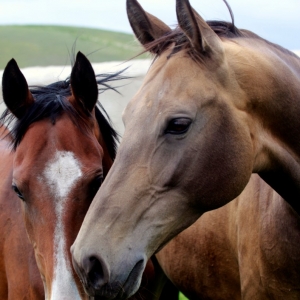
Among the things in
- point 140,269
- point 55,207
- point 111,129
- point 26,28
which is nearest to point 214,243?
point 111,129

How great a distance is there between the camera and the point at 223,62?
8.54ft

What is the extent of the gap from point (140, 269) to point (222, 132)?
26.8 inches

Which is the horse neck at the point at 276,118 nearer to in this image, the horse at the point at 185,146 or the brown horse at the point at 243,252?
the horse at the point at 185,146

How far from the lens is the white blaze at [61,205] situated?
2820 millimetres

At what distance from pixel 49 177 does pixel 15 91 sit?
2.21 feet

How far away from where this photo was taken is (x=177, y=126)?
8.20ft

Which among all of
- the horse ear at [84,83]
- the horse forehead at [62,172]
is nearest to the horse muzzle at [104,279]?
the horse forehead at [62,172]

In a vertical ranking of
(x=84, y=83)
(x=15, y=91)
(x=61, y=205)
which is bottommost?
(x=61, y=205)

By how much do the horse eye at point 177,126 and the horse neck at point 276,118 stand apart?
1.05 feet

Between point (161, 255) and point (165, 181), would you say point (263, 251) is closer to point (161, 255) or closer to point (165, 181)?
point (165, 181)

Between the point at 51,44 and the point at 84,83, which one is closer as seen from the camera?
the point at 84,83

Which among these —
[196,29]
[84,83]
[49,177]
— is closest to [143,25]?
[196,29]

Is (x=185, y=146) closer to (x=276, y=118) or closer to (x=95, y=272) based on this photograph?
(x=276, y=118)

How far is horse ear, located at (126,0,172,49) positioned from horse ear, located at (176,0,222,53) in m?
0.35
